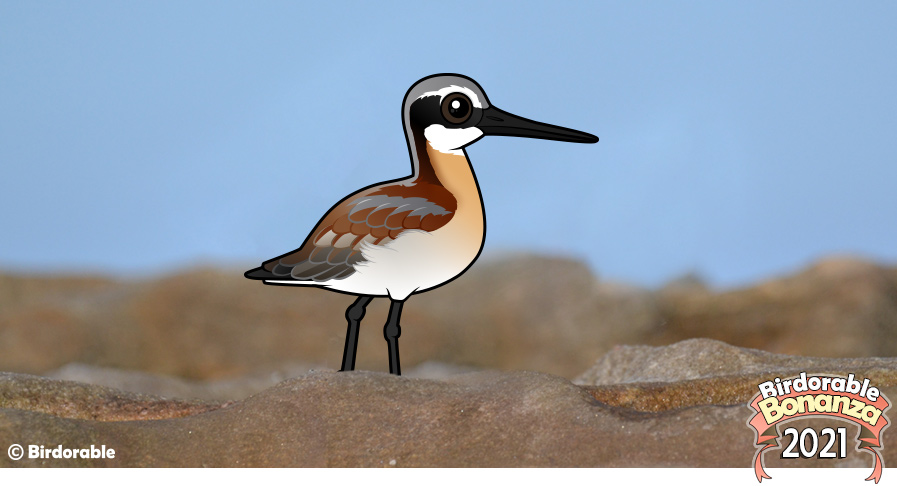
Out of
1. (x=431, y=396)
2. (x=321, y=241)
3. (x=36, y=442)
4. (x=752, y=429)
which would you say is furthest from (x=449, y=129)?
(x=36, y=442)

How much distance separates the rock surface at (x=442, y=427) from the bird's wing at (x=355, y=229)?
0.91 meters

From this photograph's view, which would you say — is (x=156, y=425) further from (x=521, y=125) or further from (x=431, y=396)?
(x=521, y=125)

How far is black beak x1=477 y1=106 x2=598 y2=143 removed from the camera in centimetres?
611

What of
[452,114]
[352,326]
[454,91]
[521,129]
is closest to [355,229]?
[352,326]

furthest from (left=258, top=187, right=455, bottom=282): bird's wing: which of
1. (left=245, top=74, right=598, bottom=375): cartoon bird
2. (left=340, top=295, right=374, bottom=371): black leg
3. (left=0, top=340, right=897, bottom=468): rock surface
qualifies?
(left=0, top=340, right=897, bottom=468): rock surface

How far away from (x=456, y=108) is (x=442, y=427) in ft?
8.01

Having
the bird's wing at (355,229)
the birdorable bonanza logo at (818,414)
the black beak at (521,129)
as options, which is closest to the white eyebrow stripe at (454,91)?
the black beak at (521,129)

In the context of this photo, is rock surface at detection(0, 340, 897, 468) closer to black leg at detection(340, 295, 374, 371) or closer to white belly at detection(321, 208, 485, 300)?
black leg at detection(340, 295, 374, 371)

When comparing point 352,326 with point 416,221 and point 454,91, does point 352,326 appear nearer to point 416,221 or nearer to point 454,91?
point 416,221

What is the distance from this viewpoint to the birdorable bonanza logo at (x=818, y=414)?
14.9 ft

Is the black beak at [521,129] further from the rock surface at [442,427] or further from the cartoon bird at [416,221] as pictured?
the rock surface at [442,427]

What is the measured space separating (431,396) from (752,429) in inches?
90.7

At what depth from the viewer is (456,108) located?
19.8 ft

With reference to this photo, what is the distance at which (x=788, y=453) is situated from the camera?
4562 mm
